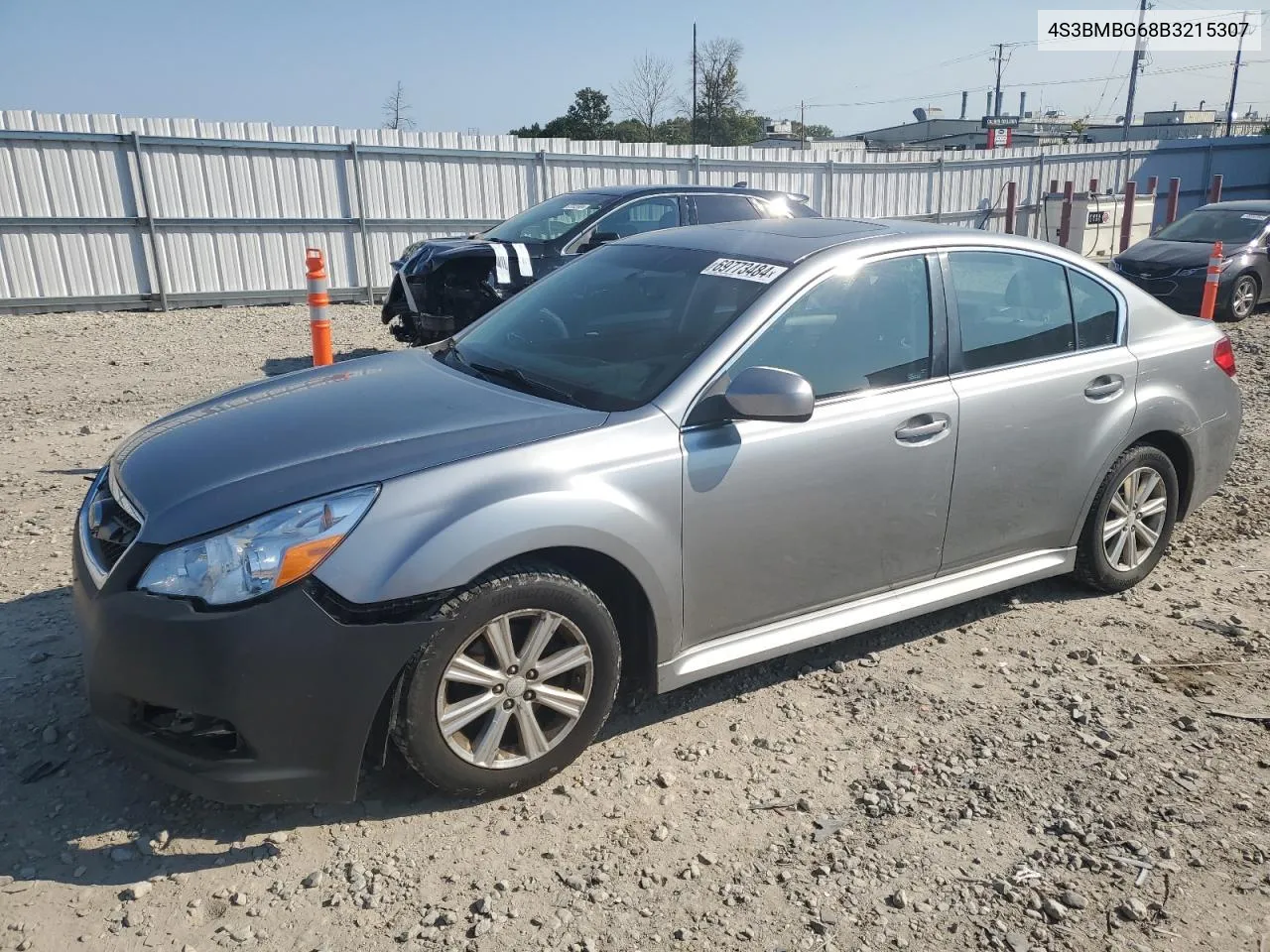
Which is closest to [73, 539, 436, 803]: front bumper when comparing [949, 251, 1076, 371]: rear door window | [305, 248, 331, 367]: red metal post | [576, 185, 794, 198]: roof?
[949, 251, 1076, 371]: rear door window

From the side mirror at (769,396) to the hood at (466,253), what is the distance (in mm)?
6436

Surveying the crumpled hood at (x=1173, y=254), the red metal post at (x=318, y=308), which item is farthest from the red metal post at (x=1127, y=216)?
the red metal post at (x=318, y=308)

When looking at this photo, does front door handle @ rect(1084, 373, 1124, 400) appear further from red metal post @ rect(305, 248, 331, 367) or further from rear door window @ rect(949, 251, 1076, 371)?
red metal post @ rect(305, 248, 331, 367)

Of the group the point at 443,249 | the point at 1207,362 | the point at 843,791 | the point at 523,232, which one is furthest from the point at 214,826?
the point at 523,232

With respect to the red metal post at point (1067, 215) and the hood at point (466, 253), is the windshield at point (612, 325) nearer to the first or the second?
the hood at point (466, 253)

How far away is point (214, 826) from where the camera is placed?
2902mm

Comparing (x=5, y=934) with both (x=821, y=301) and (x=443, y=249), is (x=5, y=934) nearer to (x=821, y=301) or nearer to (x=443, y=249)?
(x=821, y=301)

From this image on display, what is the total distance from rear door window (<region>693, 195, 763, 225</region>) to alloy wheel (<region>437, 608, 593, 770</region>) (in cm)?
772

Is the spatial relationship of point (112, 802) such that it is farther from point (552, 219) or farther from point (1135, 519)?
point (552, 219)

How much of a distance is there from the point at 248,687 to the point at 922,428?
247 cm

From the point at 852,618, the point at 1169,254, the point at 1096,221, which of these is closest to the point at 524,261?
the point at 852,618

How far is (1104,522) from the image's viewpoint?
453 centimetres

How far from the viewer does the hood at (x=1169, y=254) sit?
13.2 m

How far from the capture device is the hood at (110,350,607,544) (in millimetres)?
2766
